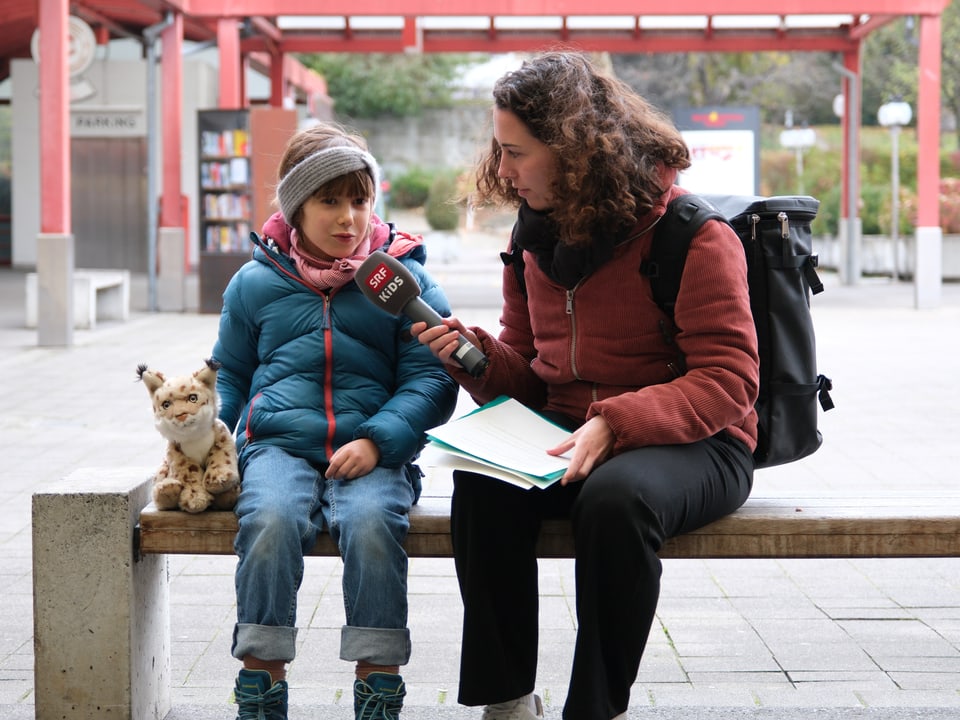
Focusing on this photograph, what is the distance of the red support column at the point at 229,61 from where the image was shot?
18.1 m

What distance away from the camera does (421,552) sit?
3164mm

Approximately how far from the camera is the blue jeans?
301cm

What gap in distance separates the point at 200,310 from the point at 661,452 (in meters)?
14.8

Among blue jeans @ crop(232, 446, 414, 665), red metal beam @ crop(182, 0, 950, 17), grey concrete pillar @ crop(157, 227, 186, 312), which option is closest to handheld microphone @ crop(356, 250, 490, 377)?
blue jeans @ crop(232, 446, 414, 665)

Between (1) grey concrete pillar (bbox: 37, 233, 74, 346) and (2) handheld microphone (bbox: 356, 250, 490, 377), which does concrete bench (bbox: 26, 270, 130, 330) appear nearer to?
(1) grey concrete pillar (bbox: 37, 233, 74, 346)

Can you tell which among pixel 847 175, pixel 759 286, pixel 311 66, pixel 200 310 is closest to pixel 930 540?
pixel 759 286

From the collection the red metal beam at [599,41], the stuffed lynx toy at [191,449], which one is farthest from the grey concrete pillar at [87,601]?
the red metal beam at [599,41]

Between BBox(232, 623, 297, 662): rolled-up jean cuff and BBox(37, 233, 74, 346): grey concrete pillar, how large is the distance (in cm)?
1050

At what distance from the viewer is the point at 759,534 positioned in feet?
10.1

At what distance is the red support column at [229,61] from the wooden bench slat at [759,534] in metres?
15.1

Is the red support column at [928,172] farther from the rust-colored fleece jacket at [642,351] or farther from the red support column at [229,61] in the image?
the rust-colored fleece jacket at [642,351]

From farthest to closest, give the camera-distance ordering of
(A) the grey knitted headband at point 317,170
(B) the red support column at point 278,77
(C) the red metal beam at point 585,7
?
(B) the red support column at point 278,77 → (C) the red metal beam at point 585,7 → (A) the grey knitted headband at point 317,170

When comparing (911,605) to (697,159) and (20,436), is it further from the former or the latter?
(697,159)

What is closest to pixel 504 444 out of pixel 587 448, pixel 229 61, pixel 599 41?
pixel 587 448
